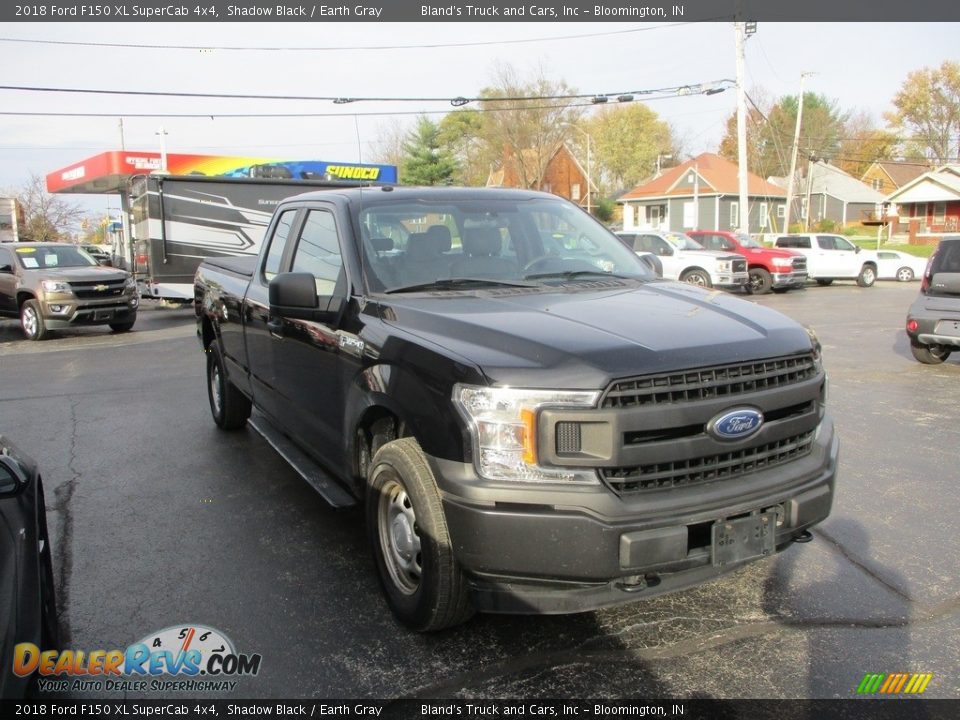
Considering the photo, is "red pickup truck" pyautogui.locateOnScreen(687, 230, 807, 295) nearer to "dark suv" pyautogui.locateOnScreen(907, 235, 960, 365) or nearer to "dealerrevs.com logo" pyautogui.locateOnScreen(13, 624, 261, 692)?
"dark suv" pyautogui.locateOnScreen(907, 235, 960, 365)

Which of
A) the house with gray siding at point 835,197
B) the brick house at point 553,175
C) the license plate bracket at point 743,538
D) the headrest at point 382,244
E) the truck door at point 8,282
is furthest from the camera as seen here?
the house with gray siding at point 835,197

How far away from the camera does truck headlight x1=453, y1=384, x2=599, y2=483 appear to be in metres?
2.67

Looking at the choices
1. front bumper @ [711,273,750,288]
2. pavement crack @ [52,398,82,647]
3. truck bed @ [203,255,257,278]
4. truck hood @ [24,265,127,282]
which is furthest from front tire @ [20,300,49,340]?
front bumper @ [711,273,750,288]

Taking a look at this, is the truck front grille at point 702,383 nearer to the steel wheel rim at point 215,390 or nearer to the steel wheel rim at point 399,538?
the steel wheel rim at point 399,538

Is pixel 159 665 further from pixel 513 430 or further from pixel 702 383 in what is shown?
pixel 702 383

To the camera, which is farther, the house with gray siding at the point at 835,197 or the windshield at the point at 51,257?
the house with gray siding at the point at 835,197

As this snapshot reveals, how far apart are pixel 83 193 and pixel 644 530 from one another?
4672cm

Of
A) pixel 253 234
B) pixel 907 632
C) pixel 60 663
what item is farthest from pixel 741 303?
pixel 253 234

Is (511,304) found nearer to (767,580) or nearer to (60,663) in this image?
(767,580)

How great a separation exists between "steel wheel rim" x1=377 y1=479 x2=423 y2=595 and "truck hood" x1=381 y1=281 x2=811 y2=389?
0.73 meters

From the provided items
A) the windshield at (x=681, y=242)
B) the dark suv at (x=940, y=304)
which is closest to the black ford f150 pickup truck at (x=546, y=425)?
the dark suv at (x=940, y=304)

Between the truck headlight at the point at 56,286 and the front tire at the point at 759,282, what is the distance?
689 inches

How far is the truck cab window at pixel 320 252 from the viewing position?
4.13 metres

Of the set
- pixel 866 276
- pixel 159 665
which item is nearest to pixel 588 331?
pixel 159 665
